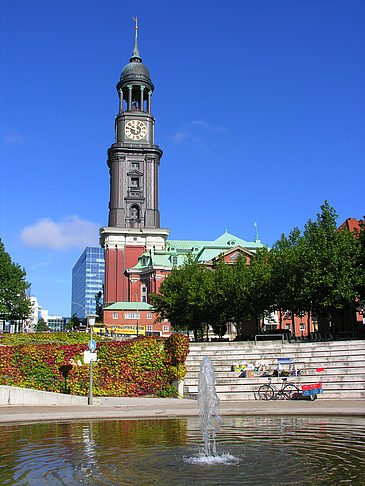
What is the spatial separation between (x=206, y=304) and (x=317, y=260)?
54.9 feet

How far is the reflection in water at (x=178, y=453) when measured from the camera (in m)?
11.8

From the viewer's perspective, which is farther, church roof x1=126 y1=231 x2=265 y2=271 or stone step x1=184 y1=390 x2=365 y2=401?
church roof x1=126 y1=231 x2=265 y2=271

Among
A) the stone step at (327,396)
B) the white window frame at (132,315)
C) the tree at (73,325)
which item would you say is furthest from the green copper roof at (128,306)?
the stone step at (327,396)

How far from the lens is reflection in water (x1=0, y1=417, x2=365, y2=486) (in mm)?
11758

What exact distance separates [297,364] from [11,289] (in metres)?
52.0

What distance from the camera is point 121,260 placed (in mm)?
112125

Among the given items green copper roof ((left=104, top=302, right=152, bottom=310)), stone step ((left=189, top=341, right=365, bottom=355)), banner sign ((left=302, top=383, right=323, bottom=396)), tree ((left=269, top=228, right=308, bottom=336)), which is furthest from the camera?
green copper roof ((left=104, top=302, right=152, bottom=310))

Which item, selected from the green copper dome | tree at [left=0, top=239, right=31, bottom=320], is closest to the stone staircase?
tree at [left=0, top=239, right=31, bottom=320]

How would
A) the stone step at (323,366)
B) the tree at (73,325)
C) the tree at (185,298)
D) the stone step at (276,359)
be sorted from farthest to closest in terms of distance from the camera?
the tree at (73,325) → the tree at (185,298) → the stone step at (276,359) → the stone step at (323,366)

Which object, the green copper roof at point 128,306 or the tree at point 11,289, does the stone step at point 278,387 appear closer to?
the tree at point 11,289

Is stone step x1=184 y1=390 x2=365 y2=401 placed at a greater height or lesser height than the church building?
lesser

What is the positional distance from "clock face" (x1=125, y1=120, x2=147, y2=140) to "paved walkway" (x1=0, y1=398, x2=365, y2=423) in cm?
9146

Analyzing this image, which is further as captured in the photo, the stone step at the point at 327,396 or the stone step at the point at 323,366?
the stone step at the point at 323,366

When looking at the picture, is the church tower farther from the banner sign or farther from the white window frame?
the banner sign
